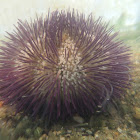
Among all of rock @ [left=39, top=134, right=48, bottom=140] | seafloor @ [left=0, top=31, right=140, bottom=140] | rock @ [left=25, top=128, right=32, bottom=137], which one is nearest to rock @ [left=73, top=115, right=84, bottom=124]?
seafloor @ [left=0, top=31, right=140, bottom=140]

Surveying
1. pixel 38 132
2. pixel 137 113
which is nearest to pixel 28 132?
pixel 38 132

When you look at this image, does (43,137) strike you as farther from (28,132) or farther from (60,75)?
(60,75)

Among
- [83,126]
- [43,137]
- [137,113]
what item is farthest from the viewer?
[137,113]

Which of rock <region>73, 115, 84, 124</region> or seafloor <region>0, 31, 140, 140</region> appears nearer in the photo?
seafloor <region>0, 31, 140, 140</region>

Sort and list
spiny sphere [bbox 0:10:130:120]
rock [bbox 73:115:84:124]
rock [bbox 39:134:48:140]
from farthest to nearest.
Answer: rock [bbox 73:115:84:124] → spiny sphere [bbox 0:10:130:120] → rock [bbox 39:134:48:140]

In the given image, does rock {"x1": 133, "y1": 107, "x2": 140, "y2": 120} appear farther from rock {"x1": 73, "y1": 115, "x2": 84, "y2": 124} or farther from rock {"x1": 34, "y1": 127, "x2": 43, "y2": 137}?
→ rock {"x1": 34, "y1": 127, "x2": 43, "y2": 137}

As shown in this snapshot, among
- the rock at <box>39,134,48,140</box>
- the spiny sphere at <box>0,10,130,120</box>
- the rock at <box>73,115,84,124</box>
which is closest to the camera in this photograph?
the rock at <box>39,134,48,140</box>
